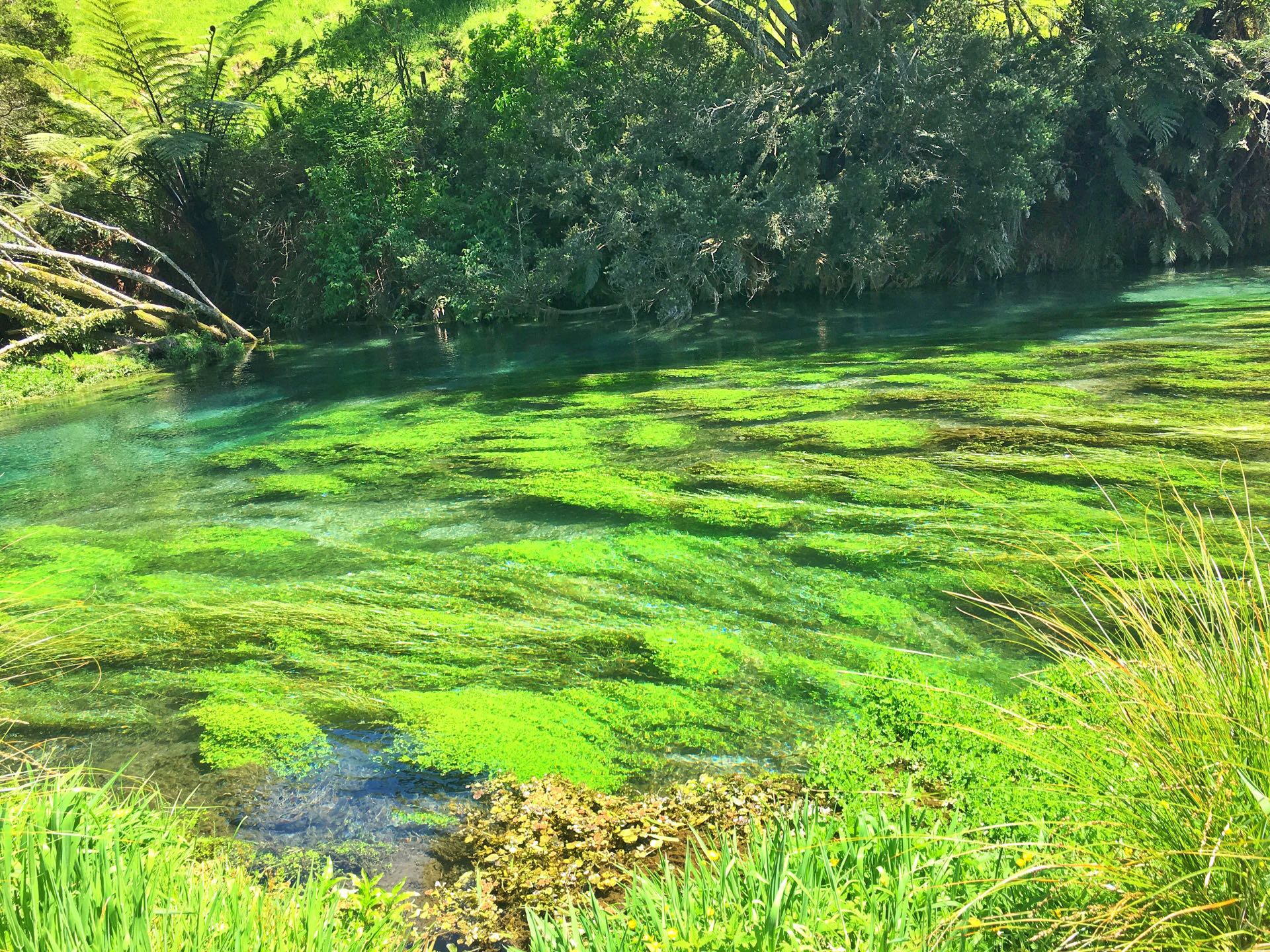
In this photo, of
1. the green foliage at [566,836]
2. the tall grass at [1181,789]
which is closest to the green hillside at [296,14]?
the green foliage at [566,836]

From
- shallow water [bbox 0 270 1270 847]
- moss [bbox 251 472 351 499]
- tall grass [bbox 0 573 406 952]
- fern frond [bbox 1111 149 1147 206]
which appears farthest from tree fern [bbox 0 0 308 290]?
tall grass [bbox 0 573 406 952]

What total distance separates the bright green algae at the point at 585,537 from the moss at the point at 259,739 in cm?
1

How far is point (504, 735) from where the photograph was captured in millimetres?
3168

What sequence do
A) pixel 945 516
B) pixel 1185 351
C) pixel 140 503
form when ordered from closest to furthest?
pixel 945 516 → pixel 140 503 → pixel 1185 351

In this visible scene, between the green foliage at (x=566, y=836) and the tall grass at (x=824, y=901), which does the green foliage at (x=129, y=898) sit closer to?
the green foliage at (x=566, y=836)

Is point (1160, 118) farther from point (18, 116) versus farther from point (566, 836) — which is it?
point (18, 116)

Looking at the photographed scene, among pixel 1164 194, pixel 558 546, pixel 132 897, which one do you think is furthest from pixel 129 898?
pixel 1164 194

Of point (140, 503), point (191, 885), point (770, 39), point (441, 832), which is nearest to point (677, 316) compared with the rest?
point (770, 39)

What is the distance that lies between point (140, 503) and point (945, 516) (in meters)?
4.89

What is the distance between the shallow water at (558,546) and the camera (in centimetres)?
320

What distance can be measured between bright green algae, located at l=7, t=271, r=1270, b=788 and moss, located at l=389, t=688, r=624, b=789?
0.04 feet

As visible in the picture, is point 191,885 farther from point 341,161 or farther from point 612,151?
point 341,161

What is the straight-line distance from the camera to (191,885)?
6.17 feet

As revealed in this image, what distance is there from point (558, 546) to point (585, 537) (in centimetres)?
17
